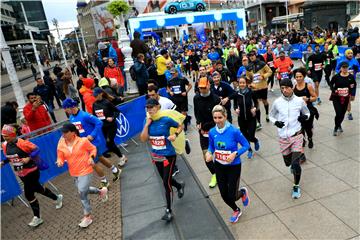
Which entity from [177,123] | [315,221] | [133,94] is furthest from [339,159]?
[133,94]

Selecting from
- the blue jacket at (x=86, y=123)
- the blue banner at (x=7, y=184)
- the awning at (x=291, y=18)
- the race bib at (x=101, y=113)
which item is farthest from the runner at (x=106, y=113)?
the awning at (x=291, y=18)

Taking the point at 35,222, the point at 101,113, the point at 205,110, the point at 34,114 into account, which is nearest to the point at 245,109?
the point at 205,110

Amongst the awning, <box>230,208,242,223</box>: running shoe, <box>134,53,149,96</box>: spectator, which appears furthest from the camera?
the awning

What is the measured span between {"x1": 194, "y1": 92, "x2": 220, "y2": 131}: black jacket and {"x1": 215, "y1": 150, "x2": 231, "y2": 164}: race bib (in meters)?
1.29

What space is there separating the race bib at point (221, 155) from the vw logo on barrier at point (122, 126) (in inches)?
180

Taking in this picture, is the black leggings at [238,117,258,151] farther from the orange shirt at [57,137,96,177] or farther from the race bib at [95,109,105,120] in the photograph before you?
the orange shirt at [57,137,96,177]

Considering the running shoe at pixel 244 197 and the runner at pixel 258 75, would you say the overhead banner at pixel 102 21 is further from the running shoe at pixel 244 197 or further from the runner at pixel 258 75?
the running shoe at pixel 244 197

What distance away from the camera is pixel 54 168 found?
7156mm

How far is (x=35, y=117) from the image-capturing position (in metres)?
8.45

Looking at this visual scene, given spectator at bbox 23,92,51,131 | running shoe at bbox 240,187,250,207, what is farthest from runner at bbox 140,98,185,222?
spectator at bbox 23,92,51,131

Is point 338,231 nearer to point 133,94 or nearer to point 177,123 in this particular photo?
point 177,123

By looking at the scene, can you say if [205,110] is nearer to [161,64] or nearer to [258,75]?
[258,75]

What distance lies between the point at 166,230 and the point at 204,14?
22.9 meters

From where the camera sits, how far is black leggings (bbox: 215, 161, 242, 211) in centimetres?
444
